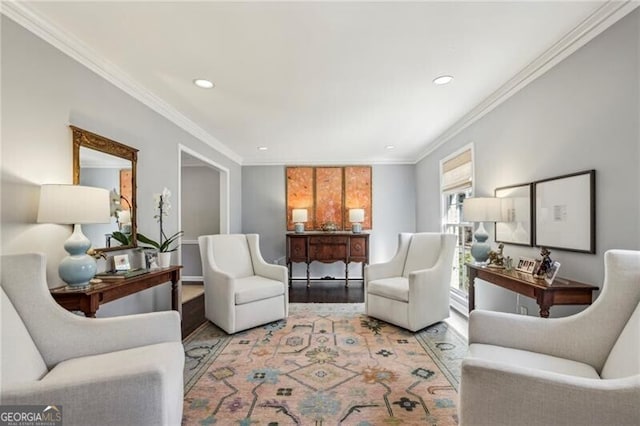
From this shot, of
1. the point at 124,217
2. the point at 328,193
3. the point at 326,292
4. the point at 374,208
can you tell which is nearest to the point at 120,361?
the point at 124,217

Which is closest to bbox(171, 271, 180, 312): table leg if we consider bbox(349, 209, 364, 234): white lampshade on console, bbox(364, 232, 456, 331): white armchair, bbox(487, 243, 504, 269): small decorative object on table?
bbox(364, 232, 456, 331): white armchair

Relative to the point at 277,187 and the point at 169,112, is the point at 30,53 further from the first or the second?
the point at 277,187

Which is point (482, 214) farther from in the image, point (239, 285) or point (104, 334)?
point (104, 334)

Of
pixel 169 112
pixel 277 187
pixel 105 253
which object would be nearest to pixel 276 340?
pixel 105 253

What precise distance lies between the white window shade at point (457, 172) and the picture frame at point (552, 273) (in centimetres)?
158

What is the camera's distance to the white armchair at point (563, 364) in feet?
3.15

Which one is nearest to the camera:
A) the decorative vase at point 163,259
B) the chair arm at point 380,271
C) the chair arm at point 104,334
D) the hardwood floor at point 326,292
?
the chair arm at point 104,334

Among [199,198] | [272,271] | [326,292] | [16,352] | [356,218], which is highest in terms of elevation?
[199,198]

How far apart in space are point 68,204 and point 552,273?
3045 mm

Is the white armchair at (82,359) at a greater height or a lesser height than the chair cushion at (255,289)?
greater

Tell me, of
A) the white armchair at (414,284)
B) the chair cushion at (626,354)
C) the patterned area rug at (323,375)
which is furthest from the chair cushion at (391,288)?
the chair cushion at (626,354)

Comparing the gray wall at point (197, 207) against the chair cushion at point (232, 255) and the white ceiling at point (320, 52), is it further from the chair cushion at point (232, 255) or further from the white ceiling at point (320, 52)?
the white ceiling at point (320, 52)

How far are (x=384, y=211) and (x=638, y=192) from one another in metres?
4.11

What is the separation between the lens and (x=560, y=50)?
1994mm
